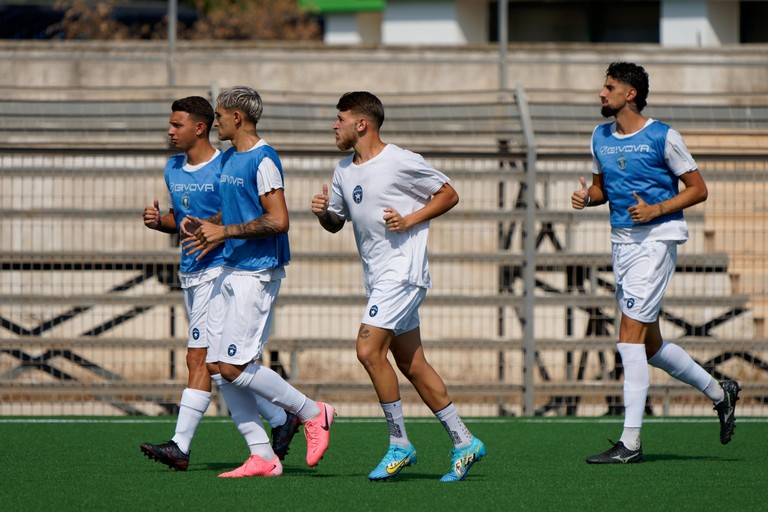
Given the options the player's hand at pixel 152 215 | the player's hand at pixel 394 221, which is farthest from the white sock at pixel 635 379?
the player's hand at pixel 152 215

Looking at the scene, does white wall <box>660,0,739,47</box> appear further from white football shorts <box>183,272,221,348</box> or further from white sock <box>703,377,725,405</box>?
white football shorts <box>183,272,221,348</box>

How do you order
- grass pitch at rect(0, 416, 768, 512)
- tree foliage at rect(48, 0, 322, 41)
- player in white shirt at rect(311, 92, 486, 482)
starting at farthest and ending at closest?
tree foliage at rect(48, 0, 322, 41) < player in white shirt at rect(311, 92, 486, 482) < grass pitch at rect(0, 416, 768, 512)

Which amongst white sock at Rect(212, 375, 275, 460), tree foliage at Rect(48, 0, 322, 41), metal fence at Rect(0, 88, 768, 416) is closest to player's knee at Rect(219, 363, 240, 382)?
white sock at Rect(212, 375, 275, 460)

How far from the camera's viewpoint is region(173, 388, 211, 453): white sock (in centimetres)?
653

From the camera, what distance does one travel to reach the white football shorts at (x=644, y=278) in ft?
22.8

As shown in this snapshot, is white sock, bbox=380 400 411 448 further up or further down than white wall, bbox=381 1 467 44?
further down

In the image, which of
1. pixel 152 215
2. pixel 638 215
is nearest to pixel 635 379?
pixel 638 215

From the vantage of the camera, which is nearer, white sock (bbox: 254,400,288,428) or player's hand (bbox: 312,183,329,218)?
player's hand (bbox: 312,183,329,218)

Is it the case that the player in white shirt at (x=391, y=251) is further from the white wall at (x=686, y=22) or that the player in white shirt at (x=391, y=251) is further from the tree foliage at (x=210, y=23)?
the tree foliage at (x=210, y=23)

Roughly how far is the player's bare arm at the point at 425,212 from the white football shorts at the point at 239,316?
841mm

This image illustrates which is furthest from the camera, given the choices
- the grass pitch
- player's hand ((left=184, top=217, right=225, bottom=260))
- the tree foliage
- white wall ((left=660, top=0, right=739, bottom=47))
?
the tree foliage

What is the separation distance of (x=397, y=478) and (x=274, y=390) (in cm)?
77

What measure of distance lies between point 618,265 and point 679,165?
2.17 ft

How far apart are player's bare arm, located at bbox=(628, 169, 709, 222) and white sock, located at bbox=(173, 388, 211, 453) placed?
255 centimetres
